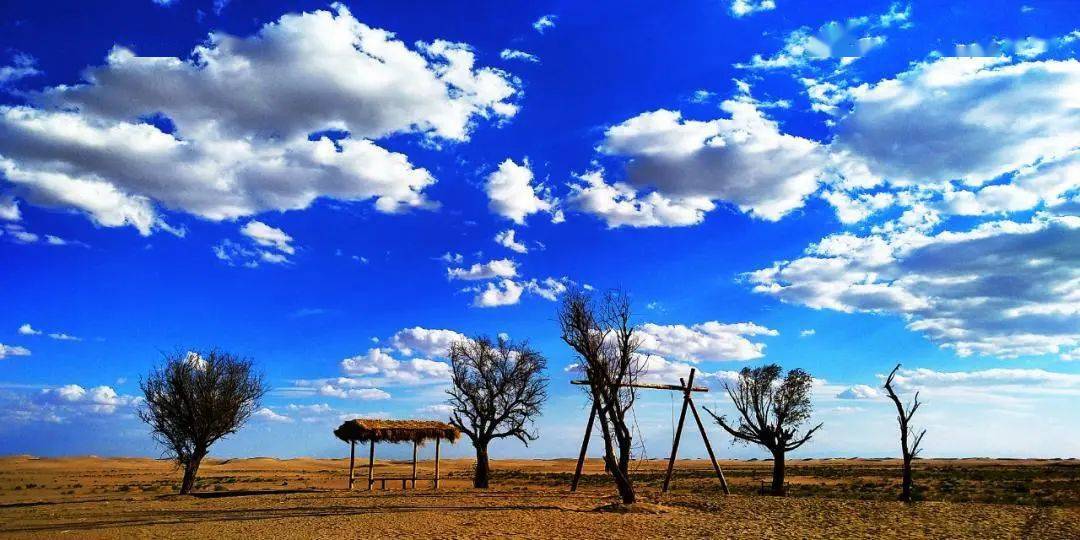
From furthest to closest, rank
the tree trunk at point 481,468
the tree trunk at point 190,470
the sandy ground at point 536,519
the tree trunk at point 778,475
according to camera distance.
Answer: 1. the tree trunk at point 481,468
2. the tree trunk at point 190,470
3. the tree trunk at point 778,475
4. the sandy ground at point 536,519

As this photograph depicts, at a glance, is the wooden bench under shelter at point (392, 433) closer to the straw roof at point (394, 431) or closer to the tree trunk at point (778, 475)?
the straw roof at point (394, 431)

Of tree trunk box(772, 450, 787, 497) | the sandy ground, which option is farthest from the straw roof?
tree trunk box(772, 450, 787, 497)

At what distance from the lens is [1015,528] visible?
17.6m

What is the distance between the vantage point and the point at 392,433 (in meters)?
35.9

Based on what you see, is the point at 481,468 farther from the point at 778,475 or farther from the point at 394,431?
the point at 778,475

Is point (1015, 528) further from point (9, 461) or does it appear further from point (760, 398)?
point (9, 461)

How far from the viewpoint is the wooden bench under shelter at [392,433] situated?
1385 inches

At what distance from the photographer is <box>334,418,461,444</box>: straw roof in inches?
1384

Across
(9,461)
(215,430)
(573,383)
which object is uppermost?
(573,383)

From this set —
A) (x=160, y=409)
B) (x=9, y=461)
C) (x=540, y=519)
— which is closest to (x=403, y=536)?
(x=540, y=519)

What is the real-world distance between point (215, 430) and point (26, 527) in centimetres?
1446

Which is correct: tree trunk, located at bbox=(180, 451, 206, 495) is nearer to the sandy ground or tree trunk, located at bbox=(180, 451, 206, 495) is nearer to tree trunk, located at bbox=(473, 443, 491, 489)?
the sandy ground

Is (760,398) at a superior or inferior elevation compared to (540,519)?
superior

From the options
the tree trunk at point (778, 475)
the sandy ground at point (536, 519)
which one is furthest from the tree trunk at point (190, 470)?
the tree trunk at point (778, 475)
